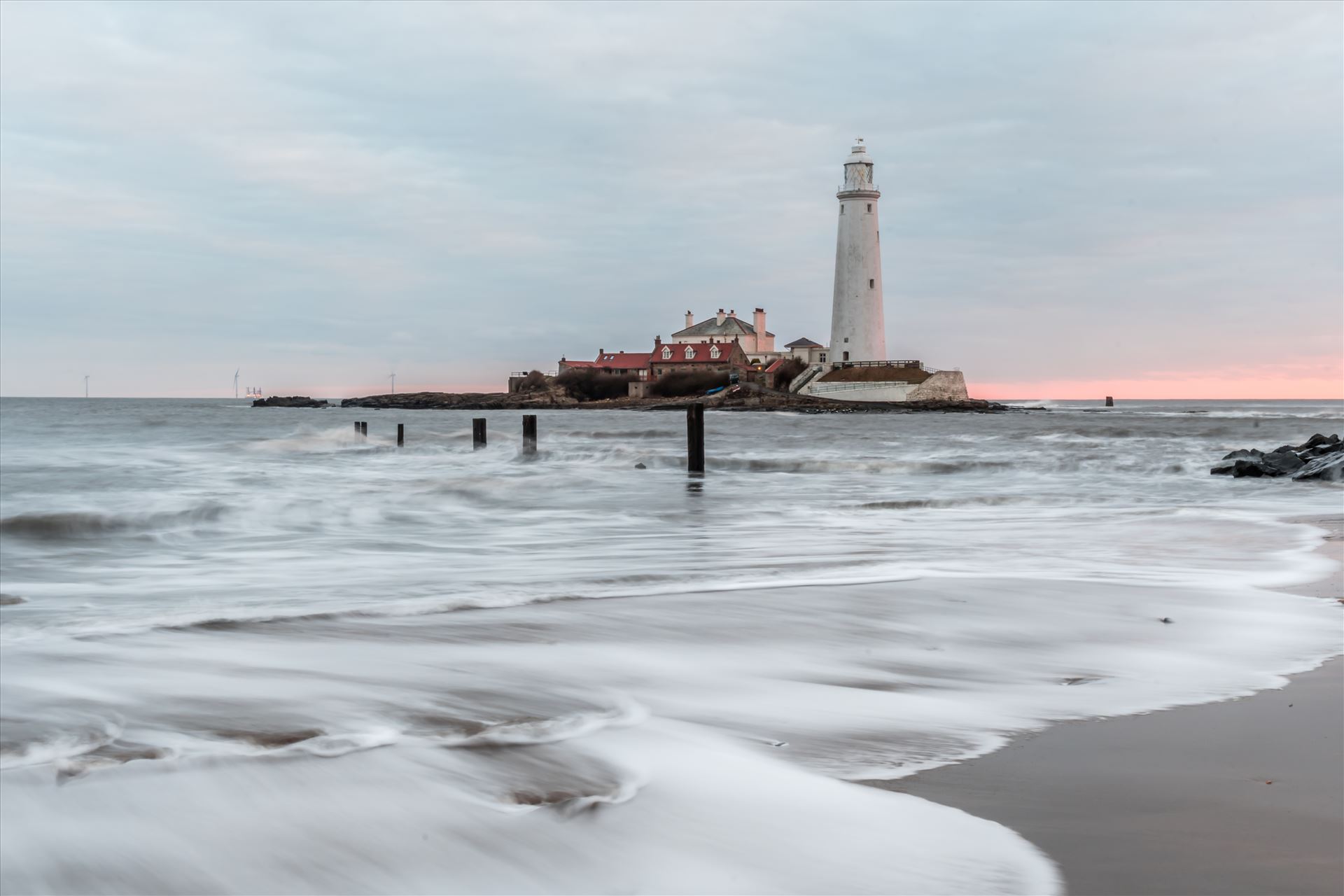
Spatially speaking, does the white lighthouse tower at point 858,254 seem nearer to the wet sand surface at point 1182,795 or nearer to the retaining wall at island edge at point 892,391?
the retaining wall at island edge at point 892,391

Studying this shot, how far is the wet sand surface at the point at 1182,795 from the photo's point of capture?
78.2 inches

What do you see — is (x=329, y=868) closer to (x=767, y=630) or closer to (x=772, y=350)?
(x=767, y=630)

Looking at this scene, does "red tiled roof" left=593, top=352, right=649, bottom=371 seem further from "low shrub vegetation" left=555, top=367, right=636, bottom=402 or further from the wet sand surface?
the wet sand surface

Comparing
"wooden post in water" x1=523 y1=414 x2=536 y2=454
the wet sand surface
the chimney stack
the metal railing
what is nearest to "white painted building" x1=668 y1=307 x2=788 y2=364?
the chimney stack

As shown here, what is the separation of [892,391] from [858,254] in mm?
8207

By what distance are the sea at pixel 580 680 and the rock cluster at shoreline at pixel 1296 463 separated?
180 inches

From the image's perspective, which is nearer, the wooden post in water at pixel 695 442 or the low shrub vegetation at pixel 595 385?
the wooden post in water at pixel 695 442

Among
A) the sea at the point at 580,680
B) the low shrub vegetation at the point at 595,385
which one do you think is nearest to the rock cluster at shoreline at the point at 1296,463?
the sea at the point at 580,680

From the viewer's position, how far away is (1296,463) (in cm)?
1487

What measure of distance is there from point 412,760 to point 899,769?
122 centimetres

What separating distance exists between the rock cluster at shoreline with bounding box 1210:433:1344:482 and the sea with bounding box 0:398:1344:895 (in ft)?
15.0

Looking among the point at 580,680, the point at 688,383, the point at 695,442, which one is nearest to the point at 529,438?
the point at 695,442

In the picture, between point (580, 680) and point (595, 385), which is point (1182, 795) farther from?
point (595, 385)

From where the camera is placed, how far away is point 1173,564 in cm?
638
